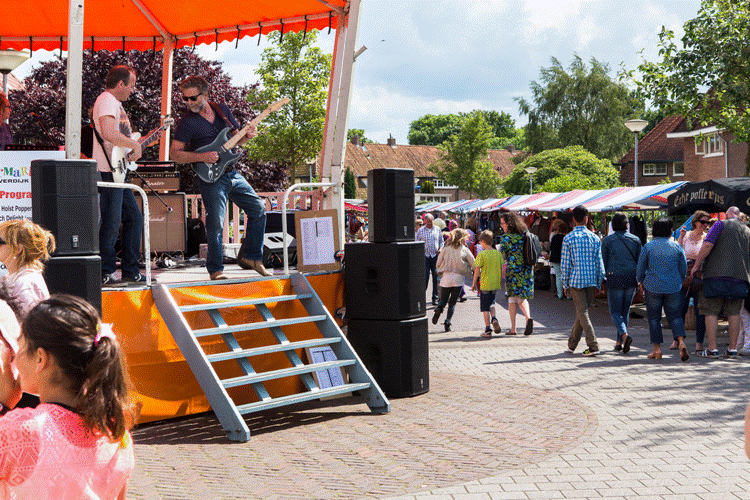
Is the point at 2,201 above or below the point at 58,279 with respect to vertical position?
above

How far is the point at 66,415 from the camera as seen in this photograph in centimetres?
219

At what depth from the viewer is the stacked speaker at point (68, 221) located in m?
6.00

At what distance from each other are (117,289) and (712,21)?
55.2 feet

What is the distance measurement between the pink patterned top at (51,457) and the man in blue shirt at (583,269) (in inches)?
344

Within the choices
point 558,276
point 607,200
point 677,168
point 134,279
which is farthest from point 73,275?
point 677,168

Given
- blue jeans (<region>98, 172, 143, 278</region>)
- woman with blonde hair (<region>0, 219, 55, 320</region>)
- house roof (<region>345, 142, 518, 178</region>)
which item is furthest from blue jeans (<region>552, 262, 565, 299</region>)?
house roof (<region>345, 142, 518, 178</region>)

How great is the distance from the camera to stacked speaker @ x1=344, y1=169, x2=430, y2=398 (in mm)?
8016

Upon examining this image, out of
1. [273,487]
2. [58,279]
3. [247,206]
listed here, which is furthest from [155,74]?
[273,487]

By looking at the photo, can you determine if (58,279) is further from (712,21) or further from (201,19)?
(712,21)

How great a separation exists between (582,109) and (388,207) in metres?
54.4

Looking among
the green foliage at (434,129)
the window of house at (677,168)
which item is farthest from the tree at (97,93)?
the green foliage at (434,129)

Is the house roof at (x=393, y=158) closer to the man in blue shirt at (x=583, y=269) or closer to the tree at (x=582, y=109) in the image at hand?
the tree at (x=582, y=109)

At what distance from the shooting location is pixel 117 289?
6758 millimetres

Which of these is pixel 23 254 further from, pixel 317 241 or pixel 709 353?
pixel 709 353
